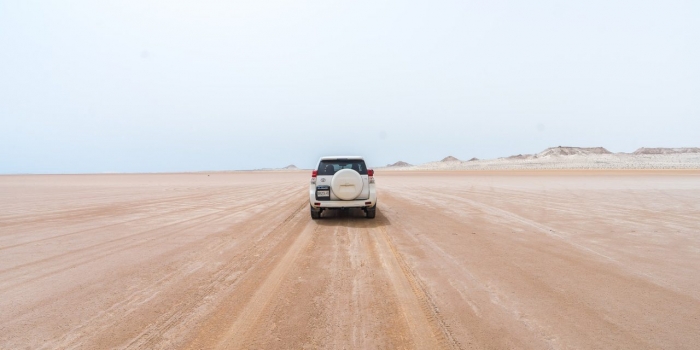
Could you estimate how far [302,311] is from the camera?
4.03m

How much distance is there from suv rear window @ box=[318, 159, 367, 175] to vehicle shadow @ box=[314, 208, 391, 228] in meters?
1.36

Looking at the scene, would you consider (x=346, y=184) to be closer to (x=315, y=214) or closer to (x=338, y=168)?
(x=338, y=168)

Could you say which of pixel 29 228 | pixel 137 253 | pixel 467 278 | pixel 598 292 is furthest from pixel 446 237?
pixel 29 228

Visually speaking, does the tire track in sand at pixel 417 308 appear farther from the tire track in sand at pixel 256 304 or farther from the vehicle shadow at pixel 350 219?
the vehicle shadow at pixel 350 219

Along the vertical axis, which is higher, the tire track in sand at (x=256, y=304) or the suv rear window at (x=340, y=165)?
the suv rear window at (x=340, y=165)

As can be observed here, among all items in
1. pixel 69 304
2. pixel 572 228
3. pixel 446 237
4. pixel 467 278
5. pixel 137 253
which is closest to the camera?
pixel 69 304

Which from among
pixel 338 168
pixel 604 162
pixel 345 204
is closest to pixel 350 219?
pixel 345 204

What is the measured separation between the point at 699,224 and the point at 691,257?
14.5ft

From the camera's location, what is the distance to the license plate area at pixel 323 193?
10.2 meters

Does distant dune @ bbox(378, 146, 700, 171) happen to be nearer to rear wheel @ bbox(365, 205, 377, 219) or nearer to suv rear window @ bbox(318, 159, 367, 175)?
rear wheel @ bbox(365, 205, 377, 219)

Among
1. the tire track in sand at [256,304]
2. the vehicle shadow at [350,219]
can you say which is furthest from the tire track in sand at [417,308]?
the vehicle shadow at [350,219]

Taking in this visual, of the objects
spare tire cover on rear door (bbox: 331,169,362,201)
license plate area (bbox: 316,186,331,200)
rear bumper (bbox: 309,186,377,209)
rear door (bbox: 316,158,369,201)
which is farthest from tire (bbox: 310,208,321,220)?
spare tire cover on rear door (bbox: 331,169,362,201)

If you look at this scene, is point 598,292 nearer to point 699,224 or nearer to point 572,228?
point 572,228

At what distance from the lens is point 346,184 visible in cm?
1002
